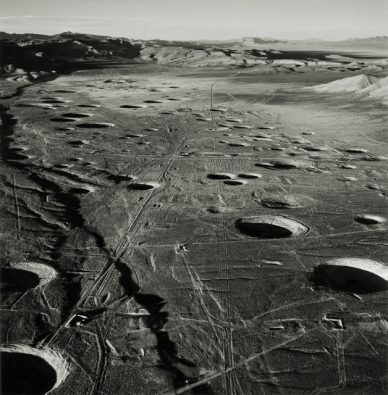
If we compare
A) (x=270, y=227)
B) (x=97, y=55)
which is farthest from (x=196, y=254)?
(x=97, y=55)

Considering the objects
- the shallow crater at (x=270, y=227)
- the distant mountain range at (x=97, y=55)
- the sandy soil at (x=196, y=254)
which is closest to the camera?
the sandy soil at (x=196, y=254)

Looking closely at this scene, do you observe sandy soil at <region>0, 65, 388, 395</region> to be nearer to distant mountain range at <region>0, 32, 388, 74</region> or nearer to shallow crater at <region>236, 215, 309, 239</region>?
shallow crater at <region>236, 215, 309, 239</region>

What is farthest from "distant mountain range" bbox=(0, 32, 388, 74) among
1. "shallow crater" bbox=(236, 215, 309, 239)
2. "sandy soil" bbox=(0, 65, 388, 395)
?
"shallow crater" bbox=(236, 215, 309, 239)

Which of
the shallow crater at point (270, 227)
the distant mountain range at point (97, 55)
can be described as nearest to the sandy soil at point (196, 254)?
the shallow crater at point (270, 227)

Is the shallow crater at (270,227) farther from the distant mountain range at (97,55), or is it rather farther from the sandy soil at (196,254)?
the distant mountain range at (97,55)

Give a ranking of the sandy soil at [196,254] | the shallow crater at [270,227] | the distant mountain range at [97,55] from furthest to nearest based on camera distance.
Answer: the distant mountain range at [97,55] < the shallow crater at [270,227] < the sandy soil at [196,254]

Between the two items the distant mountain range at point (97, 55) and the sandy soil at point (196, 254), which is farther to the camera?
the distant mountain range at point (97, 55)

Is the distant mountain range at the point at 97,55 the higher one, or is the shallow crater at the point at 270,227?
the distant mountain range at the point at 97,55

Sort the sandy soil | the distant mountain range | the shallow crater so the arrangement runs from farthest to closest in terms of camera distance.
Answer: the distant mountain range, the shallow crater, the sandy soil

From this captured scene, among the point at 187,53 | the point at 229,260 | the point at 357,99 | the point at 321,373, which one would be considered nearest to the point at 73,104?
the point at 357,99
